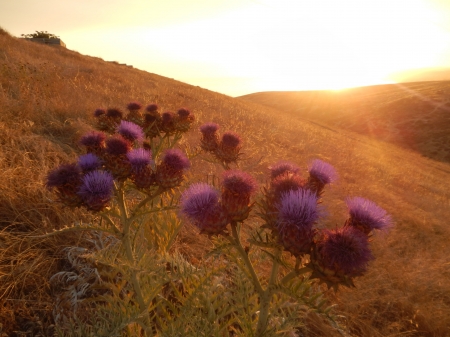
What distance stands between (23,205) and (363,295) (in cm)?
494

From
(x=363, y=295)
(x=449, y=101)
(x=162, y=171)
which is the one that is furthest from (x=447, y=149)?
(x=162, y=171)

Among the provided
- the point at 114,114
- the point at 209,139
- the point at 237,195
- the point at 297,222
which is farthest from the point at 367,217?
the point at 114,114

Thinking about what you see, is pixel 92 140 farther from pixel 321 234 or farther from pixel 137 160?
pixel 321 234

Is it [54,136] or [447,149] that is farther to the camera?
[447,149]

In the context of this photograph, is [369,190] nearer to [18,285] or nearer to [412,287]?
[412,287]

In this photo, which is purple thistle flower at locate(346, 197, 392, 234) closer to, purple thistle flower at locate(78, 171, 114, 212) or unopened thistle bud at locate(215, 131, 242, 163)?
unopened thistle bud at locate(215, 131, 242, 163)

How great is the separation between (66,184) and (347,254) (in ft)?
7.47

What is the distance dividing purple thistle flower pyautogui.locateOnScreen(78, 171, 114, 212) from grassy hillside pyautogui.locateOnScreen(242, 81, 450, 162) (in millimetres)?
45837

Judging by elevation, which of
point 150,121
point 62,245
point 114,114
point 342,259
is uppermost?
point 114,114

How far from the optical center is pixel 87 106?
8.36 metres

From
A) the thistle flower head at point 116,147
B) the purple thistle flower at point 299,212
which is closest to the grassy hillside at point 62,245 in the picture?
the purple thistle flower at point 299,212

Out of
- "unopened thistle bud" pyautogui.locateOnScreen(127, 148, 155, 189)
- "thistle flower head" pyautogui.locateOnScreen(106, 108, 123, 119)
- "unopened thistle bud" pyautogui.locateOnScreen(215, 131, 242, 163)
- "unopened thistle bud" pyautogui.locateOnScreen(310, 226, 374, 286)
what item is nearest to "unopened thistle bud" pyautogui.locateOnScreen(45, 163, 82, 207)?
"unopened thistle bud" pyautogui.locateOnScreen(127, 148, 155, 189)

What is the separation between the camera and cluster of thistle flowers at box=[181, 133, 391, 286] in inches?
75.0

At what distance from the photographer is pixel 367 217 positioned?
2.19 meters
